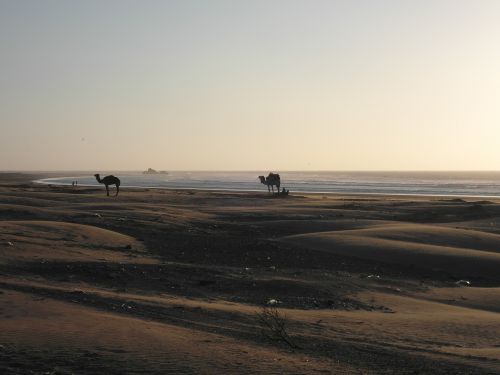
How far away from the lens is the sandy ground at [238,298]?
6.46m

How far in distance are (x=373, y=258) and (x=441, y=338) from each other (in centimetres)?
903

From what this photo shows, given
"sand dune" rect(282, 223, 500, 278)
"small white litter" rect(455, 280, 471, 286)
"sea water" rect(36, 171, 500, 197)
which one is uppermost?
"sea water" rect(36, 171, 500, 197)

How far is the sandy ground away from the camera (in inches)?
254

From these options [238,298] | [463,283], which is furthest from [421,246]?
[238,298]

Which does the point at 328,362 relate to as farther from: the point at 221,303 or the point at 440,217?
the point at 440,217

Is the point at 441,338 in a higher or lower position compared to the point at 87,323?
lower

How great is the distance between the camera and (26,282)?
1034 centimetres

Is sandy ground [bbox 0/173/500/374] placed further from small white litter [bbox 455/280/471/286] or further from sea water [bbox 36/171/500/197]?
sea water [bbox 36/171/500/197]

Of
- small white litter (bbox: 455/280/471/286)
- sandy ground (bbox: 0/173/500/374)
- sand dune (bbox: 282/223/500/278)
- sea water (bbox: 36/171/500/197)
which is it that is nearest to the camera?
sandy ground (bbox: 0/173/500/374)

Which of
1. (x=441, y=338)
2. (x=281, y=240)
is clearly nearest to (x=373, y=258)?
(x=281, y=240)

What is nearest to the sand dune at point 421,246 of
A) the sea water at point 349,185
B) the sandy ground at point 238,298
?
the sandy ground at point 238,298

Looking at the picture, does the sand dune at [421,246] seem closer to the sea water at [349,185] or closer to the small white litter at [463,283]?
the small white litter at [463,283]

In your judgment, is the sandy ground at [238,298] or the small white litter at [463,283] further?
the small white litter at [463,283]

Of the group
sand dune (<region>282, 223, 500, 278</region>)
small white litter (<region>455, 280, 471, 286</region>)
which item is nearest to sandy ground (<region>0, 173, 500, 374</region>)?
sand dune (<region>282, 223, 500, 278</region>)
